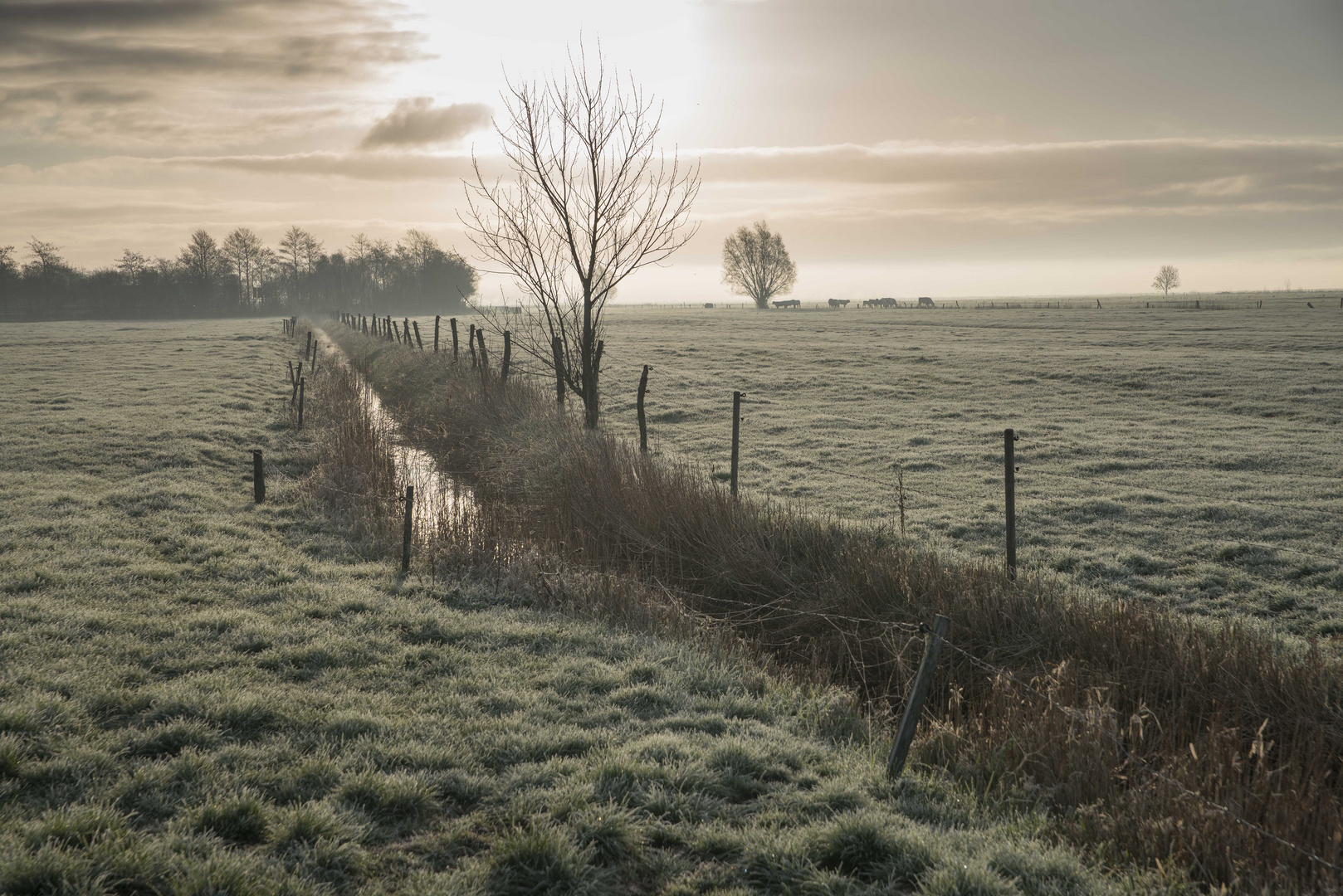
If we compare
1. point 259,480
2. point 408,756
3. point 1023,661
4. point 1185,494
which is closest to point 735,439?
point 1023,661

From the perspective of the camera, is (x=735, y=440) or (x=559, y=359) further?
(x=559, y=359)

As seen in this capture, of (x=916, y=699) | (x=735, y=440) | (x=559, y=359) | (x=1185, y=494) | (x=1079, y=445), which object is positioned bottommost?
(x=1185, y=494)

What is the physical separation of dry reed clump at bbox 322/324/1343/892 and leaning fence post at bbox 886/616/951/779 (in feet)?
1.60

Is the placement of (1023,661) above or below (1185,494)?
below

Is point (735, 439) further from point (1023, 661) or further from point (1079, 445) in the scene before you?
point (1079, 445)

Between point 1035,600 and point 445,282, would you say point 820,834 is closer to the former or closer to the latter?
point 1035,600

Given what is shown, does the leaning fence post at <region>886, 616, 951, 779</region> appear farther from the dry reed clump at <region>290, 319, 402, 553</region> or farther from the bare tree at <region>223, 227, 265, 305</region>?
the bare tree at <region>223, 227, 265, 305</region>

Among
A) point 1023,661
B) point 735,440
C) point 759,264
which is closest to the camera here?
point 1023,661

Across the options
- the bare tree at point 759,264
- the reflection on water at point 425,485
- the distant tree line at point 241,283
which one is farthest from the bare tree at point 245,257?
the reflection on water at point 425,485

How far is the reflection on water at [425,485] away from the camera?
1216 centimetres

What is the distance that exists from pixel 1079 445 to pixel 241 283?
13323 cm

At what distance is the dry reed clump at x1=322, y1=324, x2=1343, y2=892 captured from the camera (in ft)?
14.1

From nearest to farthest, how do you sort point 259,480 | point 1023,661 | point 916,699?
point 916,699 < point 1023,661 < point 259,480

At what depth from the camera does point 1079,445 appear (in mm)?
18922
